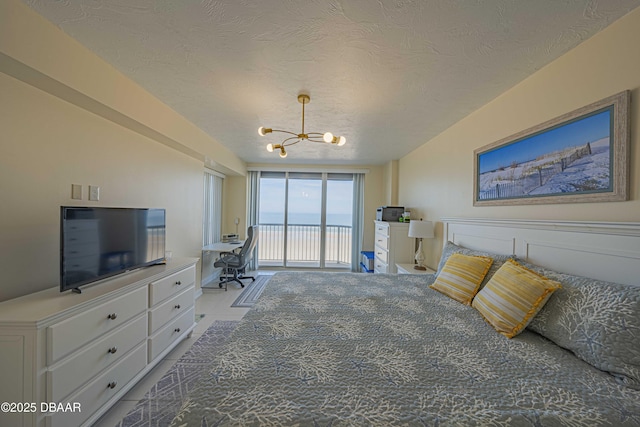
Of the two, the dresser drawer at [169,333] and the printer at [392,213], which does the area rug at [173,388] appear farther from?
the printer at [392,213]

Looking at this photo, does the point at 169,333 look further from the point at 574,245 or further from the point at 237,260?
the point at 574,245

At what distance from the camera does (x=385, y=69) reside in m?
1.73

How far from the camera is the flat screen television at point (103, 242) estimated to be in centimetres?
145

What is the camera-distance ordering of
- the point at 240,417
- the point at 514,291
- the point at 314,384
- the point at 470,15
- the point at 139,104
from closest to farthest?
1. the point at 240,417
2. the point at 314,384
3. the point at 470,15
4. the point at 514,291
5. the point at 139,104

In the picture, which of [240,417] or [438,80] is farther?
[438,80]

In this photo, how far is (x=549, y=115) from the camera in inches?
65.2

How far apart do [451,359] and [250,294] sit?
3327 mm

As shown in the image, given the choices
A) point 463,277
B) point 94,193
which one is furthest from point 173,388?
point 463,277

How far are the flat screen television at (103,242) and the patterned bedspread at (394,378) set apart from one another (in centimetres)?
119

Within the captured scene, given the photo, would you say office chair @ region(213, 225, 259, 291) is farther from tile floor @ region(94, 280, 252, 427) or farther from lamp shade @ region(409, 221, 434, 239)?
lamp shade @ region(409, 221, 434, 239)

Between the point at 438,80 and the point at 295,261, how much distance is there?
4.73 metres

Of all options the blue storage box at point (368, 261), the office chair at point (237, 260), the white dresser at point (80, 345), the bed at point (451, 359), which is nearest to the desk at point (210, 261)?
the office chair at point (237, 260)

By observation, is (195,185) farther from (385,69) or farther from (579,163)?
(579,163)

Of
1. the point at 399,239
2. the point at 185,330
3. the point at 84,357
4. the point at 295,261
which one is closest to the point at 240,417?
the point at 84,357
